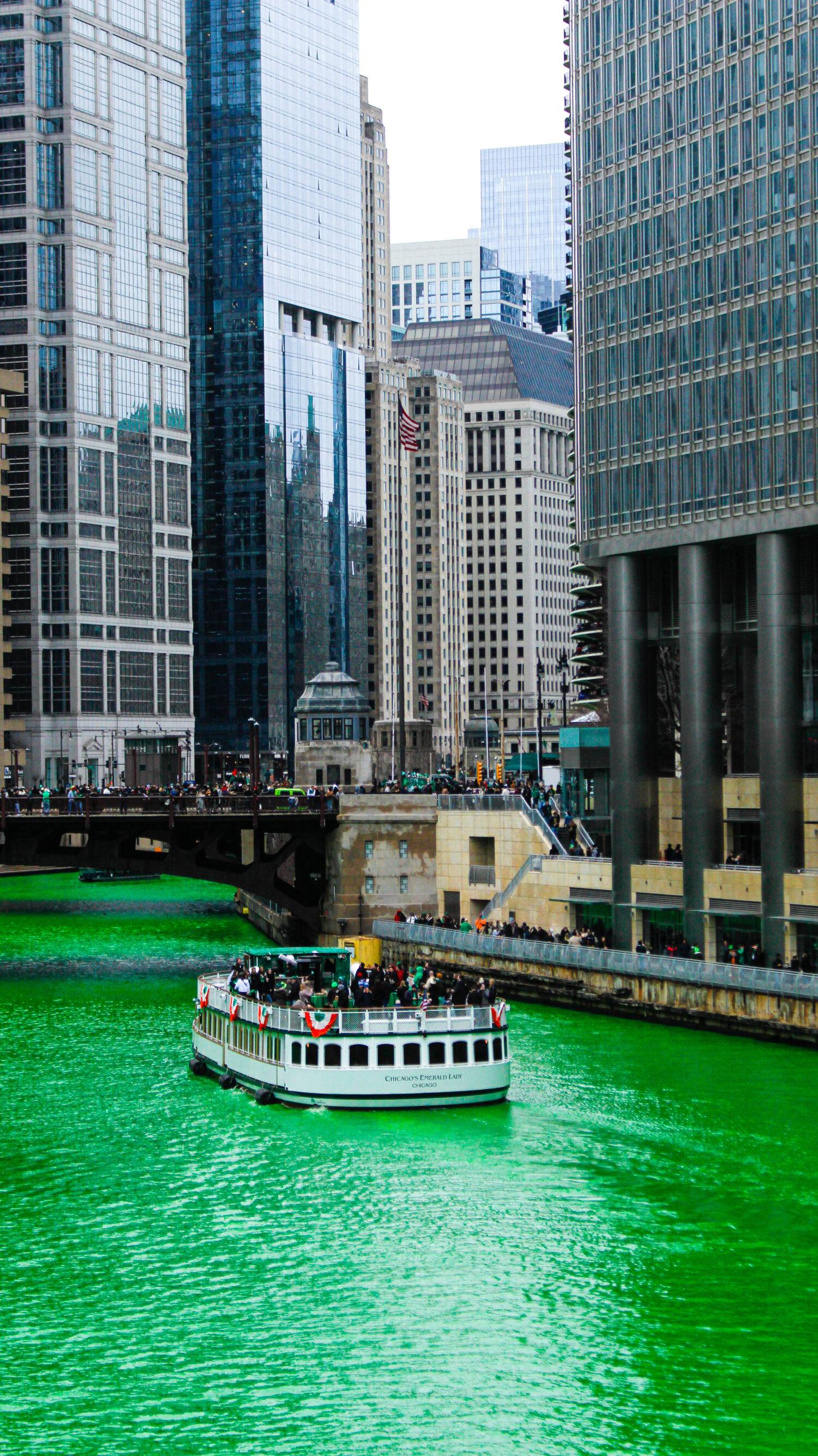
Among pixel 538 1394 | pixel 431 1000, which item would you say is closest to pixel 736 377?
pixel 431 1000

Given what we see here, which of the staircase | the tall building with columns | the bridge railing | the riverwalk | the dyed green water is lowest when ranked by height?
the dyed green water

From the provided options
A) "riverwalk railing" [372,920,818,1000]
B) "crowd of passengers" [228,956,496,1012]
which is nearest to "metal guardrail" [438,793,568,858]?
"riverwalk railing" [372,920,818,1000]

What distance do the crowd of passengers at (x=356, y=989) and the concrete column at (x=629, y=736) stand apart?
2487cm

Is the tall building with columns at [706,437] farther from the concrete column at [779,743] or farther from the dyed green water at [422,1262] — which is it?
the dyed green water at [422,1262]

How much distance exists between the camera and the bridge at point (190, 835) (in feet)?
351

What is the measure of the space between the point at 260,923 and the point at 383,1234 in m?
82.2

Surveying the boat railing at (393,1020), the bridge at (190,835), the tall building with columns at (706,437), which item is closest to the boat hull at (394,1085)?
the boat railing at (393,1020)

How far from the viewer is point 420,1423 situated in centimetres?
4112

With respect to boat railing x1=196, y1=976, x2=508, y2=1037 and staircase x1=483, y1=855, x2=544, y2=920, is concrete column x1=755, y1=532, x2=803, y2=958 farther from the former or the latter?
boat railing x1=196, y1=976, x2=508, y2=1037

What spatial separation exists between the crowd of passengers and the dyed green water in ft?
12.1

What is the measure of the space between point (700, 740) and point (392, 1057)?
3172 cm

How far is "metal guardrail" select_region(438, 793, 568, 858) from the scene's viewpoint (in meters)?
107

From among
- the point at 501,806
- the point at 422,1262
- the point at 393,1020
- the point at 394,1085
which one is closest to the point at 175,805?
the point at 501,806

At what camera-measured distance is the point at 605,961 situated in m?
87.6
